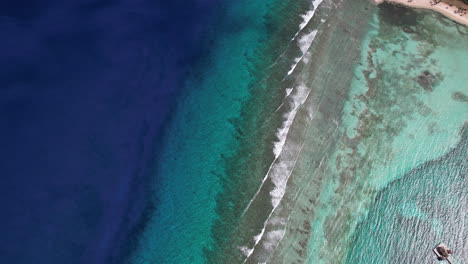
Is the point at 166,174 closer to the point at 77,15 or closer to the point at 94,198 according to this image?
the point at 94,198

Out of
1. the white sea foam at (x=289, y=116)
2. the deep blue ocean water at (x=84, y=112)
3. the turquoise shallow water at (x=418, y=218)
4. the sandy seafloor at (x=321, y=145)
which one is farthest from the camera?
the white sea foam at (x=289, y=116)

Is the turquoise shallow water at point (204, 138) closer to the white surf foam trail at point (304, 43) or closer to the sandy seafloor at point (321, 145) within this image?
the sandy seafloor at point (321, 145)

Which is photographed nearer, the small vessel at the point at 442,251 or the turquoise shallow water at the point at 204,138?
the turquoise shallow water at the point at 204,138

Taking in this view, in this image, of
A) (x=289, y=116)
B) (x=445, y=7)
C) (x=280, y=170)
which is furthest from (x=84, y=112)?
(x=445, y=7)

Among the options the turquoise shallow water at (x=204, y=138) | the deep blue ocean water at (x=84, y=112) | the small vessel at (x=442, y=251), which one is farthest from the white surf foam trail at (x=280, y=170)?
the small vessel at (x=442, y=251)

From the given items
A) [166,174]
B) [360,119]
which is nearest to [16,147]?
[166,174]

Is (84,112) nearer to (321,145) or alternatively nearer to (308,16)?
(321,145)
